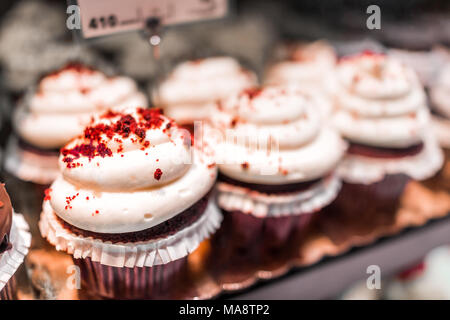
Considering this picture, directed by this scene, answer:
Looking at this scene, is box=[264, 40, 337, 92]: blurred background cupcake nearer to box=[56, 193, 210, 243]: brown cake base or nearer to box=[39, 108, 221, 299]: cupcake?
box=[39, 108, 221, 299]: cupcake

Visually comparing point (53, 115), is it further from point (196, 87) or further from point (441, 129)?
point (441, 129)

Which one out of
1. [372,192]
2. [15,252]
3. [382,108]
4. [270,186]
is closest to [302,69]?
[382,108]

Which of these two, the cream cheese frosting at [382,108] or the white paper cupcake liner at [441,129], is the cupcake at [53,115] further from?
the white paper cupcake liner at [441,129]

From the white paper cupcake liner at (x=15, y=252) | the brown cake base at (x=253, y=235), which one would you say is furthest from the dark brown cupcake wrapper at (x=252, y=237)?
the white paper cupcake liner at (x=15, y=252)

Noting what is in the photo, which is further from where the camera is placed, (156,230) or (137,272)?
(137,272)

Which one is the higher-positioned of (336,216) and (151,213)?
(151,213)

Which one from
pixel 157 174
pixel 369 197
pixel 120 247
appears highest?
pixel 157 174
